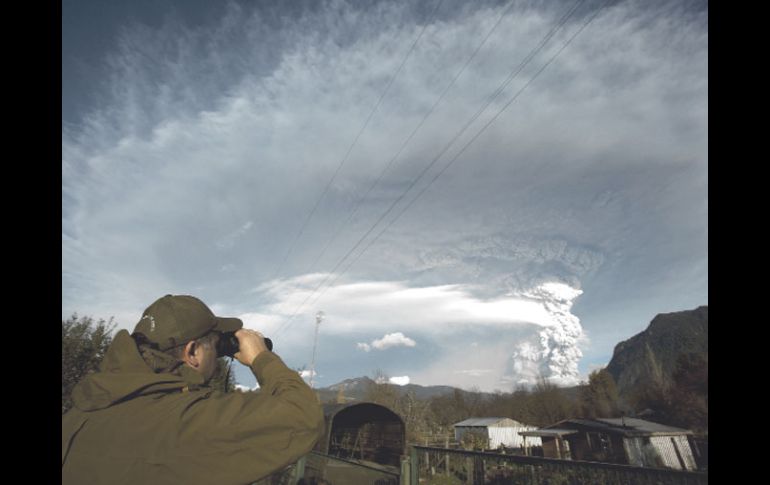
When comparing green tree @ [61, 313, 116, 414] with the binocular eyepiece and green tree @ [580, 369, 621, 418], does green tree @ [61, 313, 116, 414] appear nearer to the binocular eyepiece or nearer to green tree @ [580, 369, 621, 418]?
the binocular eyepiece

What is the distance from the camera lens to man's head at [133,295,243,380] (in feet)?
5.31

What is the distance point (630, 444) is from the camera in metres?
30.3

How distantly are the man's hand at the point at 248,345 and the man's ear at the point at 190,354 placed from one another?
191mm

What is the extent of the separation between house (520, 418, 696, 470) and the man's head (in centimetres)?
3905

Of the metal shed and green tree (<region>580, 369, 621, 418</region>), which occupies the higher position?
green tree (<region>580, 369, 621, 418</region>)

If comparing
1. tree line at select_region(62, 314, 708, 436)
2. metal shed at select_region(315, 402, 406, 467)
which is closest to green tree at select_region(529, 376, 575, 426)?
tree line at select_region(62, 314, 708, 436)

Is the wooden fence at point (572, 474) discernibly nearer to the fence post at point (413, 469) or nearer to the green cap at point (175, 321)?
the fence post at point (413, 469)

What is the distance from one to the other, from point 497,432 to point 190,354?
181 ft

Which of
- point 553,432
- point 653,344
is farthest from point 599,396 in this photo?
point 653,344

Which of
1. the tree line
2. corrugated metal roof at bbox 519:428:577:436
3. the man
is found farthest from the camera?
the tree line

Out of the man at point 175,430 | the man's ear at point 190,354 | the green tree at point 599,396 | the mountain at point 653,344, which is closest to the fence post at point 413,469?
the man's ear at point 190,354

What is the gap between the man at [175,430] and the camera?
1178 millimetres
